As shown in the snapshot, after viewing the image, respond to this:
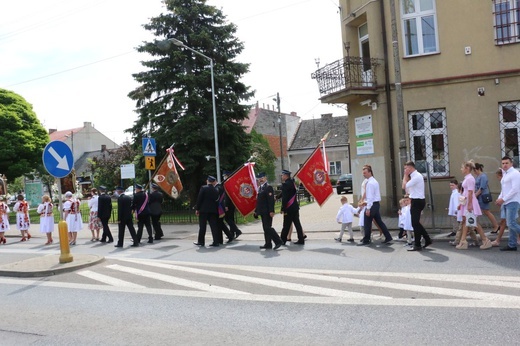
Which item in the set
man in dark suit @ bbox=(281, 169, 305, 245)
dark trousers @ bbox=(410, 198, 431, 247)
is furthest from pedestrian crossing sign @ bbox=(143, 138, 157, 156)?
dark trousers @ bbox=(410, 198, 431, 247)

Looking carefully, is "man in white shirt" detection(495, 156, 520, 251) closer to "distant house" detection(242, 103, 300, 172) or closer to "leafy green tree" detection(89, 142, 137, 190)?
"leafy green tree" detection(89, 142, 137, 190)

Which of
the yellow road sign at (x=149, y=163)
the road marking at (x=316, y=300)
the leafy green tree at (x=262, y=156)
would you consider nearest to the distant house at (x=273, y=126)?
the leafy green tree at (x=262, y=156)

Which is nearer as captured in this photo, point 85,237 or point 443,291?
point 443,291

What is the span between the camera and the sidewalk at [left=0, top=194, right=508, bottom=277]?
31.7 ft

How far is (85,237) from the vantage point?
57.3ft

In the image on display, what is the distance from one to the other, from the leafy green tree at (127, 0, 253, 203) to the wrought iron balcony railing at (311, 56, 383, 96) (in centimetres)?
737

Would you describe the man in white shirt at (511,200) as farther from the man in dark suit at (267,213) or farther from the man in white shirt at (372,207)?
the man in dark suit at (267,213)

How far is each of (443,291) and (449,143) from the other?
33.7 feet

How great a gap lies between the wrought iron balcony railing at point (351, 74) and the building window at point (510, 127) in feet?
14.0

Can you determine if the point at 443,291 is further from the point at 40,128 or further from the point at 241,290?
the point at 40,128

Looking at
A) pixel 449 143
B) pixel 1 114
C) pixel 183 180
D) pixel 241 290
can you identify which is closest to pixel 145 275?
pixel 241 290

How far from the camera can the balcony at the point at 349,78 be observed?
52.6 ft

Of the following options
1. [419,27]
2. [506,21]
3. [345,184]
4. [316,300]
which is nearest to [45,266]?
[316,300]

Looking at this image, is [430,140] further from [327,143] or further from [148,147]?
[327,143]
